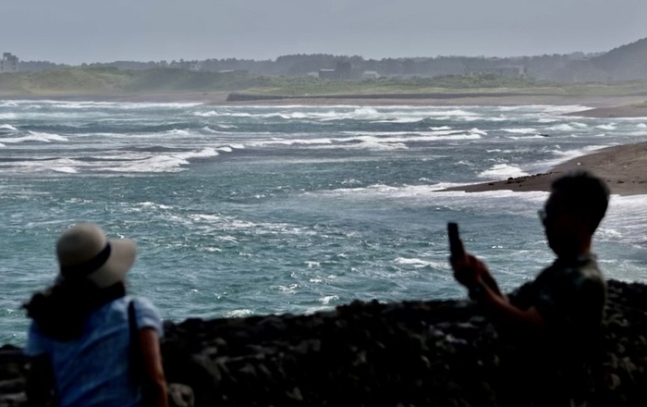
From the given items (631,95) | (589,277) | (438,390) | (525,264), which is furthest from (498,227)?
(631,95)

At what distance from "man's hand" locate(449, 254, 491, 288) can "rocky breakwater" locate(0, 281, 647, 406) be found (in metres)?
1.03

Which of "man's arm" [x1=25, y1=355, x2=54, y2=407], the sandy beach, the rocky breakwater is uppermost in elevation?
"man's arm" [x1=25, y1=355, x2=54, y2=407]

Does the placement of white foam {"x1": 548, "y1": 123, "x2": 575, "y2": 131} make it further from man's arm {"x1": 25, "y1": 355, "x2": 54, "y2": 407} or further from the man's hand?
man's arm {"x1": 25, "y1": 355, "x2": 54, "y2": 407}

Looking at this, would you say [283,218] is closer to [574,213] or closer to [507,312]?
[574,213]

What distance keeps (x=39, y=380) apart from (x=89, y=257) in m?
0.49

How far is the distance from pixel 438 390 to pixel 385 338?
0.38m

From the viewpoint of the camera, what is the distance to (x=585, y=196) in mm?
4090

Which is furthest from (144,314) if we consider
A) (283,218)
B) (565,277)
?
(283,218)

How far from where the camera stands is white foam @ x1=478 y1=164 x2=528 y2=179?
39.1 metres

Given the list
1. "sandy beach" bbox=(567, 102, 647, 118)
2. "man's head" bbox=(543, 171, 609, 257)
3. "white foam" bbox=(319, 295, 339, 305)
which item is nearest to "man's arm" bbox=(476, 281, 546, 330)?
"man's head" bbox=(543, 171, 609, 257)

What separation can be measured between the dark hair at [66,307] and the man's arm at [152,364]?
0.18 metres

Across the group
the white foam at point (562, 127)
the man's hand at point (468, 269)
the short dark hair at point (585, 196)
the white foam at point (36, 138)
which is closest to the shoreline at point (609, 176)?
the short dark hair at point (585, 196)

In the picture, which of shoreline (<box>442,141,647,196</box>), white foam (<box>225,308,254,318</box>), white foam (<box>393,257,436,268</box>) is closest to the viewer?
white foam (<box>225,308,254,318</box>)

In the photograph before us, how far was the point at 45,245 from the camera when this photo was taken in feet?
77.5
